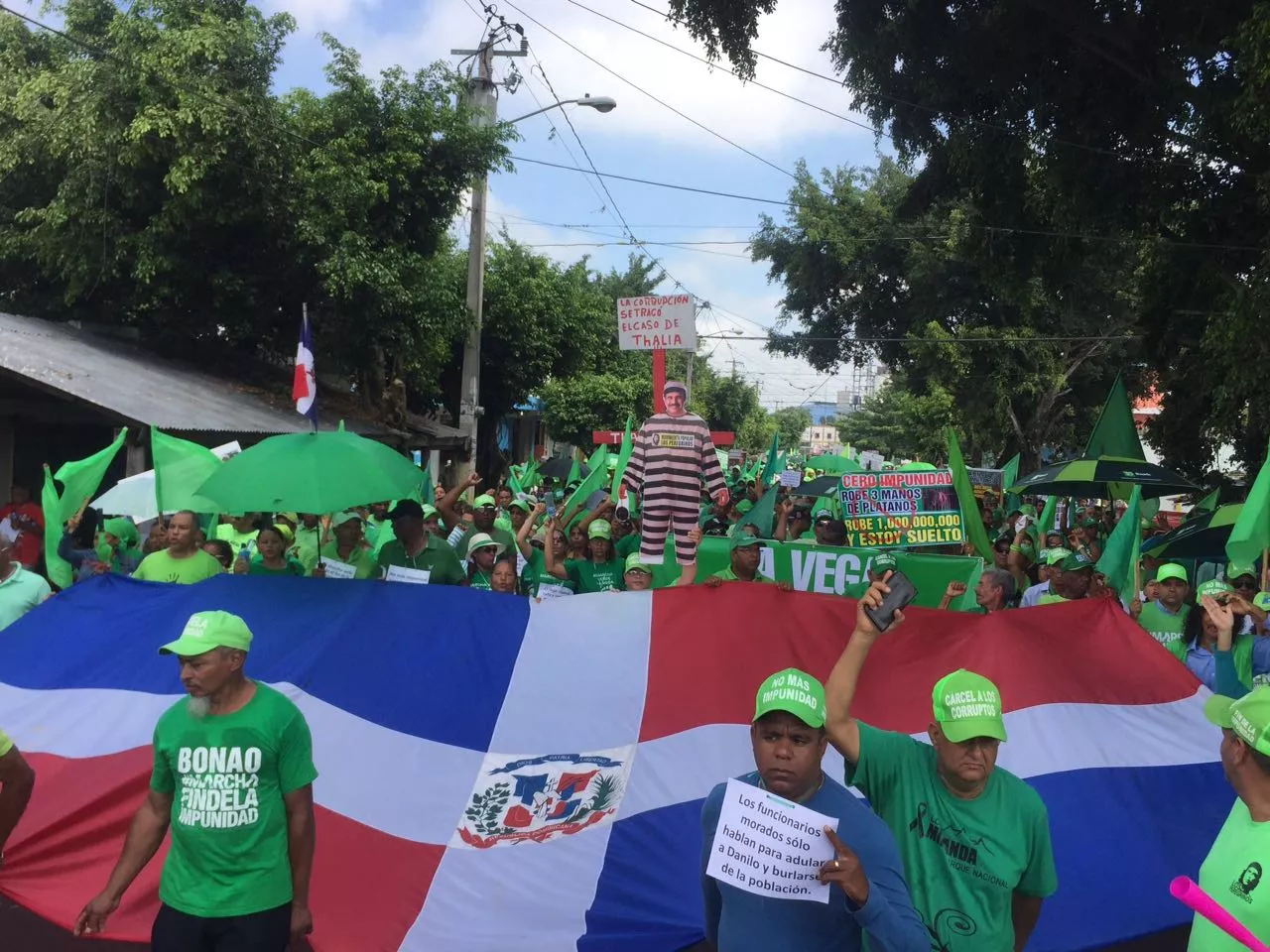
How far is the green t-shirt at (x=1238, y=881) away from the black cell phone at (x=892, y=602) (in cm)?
97

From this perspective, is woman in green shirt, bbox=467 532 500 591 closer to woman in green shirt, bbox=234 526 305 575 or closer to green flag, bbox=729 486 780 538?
woman in green shirt, bbox=234 526 305 575

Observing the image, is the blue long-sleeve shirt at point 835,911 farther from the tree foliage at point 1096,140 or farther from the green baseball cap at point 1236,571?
the tree foliage at point 1096,140

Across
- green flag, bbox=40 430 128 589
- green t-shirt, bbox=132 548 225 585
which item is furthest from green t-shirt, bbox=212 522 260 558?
green t-shirt, bbox=132 548 225 585

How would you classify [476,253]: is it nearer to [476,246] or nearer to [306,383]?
[476,246]

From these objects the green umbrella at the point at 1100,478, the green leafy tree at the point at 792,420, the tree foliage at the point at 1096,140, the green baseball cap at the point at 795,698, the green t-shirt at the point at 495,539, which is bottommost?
the green leafy tree at the point at 792,420

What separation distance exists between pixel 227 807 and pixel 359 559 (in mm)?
4727

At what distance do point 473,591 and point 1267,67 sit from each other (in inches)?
312

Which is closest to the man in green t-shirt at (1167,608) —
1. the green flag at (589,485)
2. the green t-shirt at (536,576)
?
Result: the green t-shirt at (536,576)

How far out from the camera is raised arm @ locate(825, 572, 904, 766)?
3104 mm

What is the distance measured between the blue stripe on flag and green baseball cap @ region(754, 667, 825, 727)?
2.54 metres

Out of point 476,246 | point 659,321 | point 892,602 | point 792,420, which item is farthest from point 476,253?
point 792,420

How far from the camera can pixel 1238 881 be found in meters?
2.57

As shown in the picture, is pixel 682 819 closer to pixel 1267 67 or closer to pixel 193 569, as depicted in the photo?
pixel 193 569

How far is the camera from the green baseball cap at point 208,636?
335 centimetres
